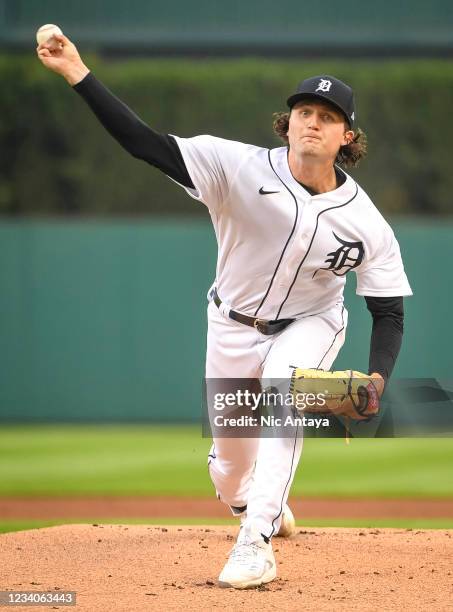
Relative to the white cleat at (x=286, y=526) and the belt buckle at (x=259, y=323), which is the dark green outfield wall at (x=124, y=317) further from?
the belt buckle at (x=259, y=323)

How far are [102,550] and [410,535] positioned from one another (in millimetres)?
1280

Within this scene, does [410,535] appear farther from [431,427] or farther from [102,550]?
[102,550]

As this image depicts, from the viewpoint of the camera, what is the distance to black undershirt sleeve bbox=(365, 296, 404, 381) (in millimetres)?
3697

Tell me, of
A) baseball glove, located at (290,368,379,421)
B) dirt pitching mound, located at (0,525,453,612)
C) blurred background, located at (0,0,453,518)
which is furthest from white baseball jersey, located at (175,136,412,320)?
blurred background, located at (0,0,453,518)

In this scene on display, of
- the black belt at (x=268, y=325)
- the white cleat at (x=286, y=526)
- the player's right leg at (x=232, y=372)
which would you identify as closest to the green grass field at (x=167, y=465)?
the white cleat at (x=286, y=526)

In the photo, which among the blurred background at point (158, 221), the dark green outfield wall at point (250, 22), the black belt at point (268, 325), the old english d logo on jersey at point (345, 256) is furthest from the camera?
the dark green outfield wall at point (250, 22)

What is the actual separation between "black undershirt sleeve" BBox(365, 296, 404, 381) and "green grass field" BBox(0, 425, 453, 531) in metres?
2.54

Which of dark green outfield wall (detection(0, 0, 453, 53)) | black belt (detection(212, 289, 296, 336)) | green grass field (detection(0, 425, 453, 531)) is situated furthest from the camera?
dark green outfield wall (detection(0, 0, 453, 53))

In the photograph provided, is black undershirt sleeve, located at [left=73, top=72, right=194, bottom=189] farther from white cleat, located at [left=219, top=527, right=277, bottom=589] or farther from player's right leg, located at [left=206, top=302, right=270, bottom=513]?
white cleat, located at [left=219, top=527, right=277, bottom=589]

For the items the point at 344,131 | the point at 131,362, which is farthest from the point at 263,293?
the point at 131,362

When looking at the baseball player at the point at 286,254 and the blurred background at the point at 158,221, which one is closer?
the baseball player at the point at 286,254

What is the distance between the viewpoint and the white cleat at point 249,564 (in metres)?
3.42

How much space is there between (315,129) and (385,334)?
0.72 meters

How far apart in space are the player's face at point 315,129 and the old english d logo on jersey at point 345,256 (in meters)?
0.28
